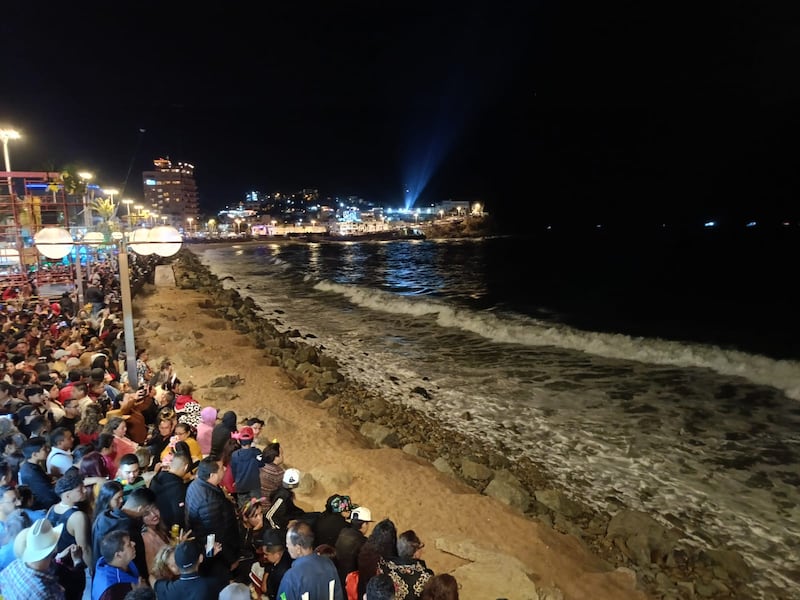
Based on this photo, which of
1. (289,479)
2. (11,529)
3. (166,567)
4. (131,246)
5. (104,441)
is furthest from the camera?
(131,246)

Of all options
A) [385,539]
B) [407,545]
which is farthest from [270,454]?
[407,545]

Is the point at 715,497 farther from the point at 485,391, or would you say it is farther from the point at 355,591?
the point at 355,591

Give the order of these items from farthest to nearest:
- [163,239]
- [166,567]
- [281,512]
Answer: [163,239]
[281,512]
[166,567]

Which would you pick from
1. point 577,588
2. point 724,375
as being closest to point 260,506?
point 577,588

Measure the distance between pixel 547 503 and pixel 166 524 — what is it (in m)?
5.58

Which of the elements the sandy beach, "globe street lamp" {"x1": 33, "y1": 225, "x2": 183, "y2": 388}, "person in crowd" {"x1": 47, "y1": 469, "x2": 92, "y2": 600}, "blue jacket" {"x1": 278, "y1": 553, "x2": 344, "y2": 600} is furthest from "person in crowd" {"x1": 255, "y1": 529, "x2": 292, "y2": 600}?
"globe street lamp" {"x1": 33, "y1": 225, "x2": 183, "y2": 388}

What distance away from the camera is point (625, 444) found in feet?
33.8

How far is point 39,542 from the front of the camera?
361cm

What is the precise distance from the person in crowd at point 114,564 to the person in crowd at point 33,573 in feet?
0.91

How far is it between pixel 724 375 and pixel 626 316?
12074mm

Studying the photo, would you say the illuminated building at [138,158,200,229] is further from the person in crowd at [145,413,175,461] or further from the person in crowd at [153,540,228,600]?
the person in crowd at [153,540,228,600]

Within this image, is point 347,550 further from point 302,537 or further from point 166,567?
point 166,567

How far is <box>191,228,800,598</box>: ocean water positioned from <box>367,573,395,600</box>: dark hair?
548 centimetres

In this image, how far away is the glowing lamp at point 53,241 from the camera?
9359 millimetres
